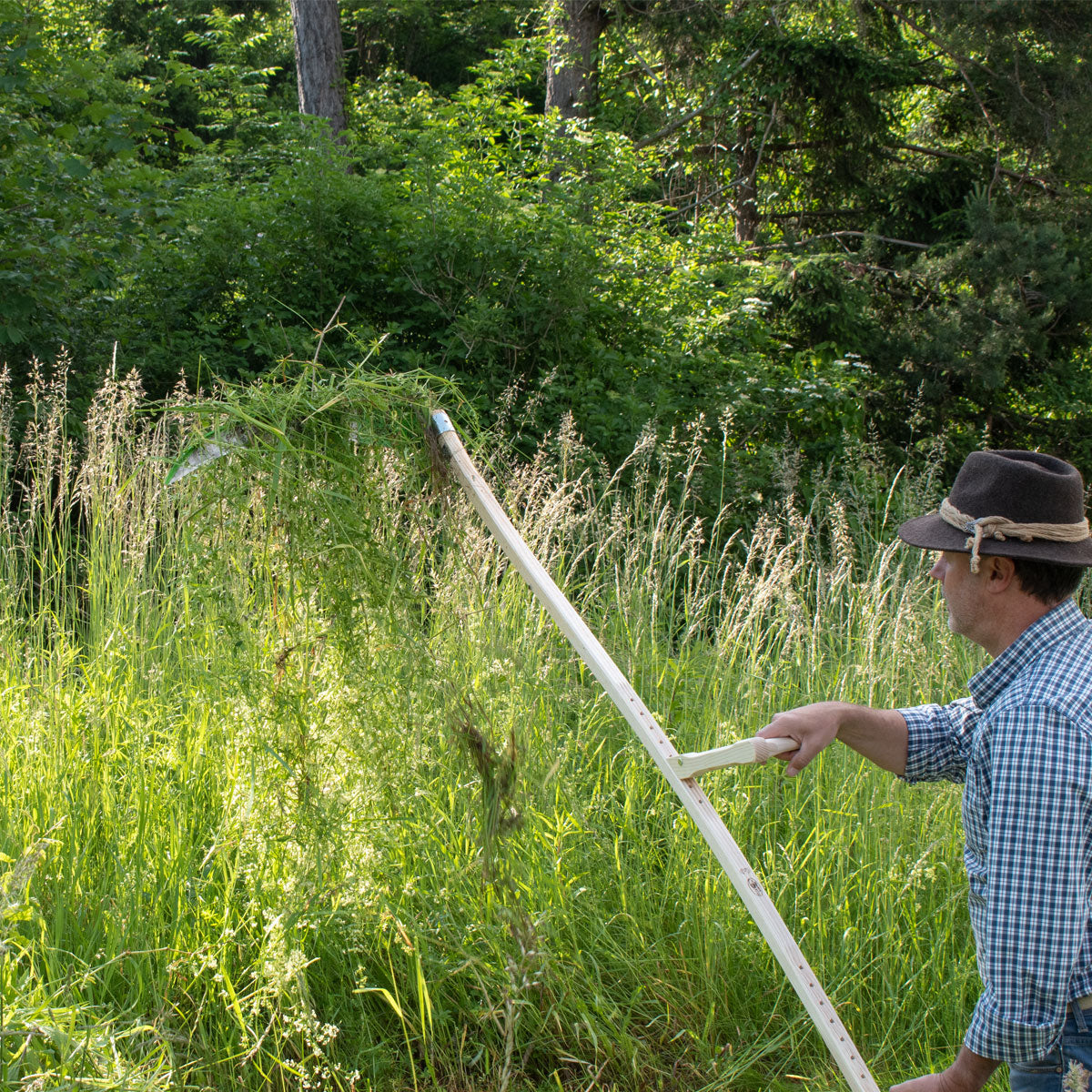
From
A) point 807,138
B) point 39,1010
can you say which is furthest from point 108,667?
point 807,138

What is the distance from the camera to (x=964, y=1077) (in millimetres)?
1686

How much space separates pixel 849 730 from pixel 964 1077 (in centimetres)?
63

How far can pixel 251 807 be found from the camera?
2.51 m

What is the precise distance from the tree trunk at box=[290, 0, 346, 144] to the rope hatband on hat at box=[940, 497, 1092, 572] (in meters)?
10.7

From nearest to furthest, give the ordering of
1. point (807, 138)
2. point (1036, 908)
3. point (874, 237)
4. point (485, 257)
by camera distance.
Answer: point (1036, 908), point (485, 257), point (874, 237), point (807, 138)

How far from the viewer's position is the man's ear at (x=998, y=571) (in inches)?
69.0

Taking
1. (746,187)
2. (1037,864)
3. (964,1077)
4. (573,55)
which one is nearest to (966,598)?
(1037,864)

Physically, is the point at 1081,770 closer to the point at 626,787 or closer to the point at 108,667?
the point at 626,787

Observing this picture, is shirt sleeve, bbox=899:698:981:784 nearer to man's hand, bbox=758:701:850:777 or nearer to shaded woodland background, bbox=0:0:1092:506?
man's hand, bbox=758:701:850:777

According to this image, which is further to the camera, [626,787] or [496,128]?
[496,128]

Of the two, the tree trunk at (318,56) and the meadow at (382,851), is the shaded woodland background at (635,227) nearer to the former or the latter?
the tree trunk at (318,56)

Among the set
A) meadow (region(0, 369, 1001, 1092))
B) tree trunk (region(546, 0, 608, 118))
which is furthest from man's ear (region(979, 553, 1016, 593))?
tree trunk (region(546, 0, 608, 118))

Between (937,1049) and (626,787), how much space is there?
1167 millimetres

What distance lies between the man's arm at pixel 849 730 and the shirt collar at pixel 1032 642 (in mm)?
263
